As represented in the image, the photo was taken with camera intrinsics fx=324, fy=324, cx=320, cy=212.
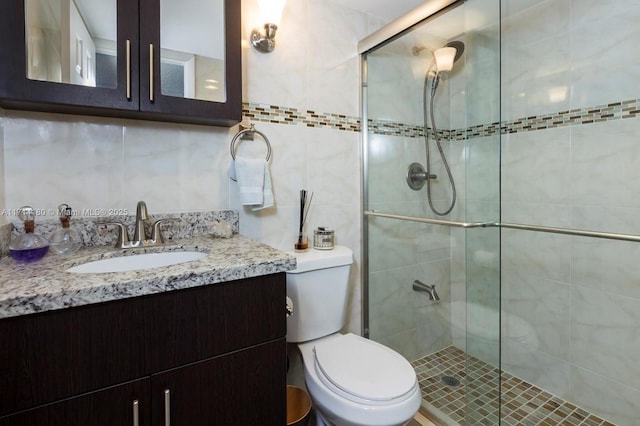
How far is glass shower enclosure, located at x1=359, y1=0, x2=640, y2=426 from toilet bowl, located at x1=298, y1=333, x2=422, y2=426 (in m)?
0.42

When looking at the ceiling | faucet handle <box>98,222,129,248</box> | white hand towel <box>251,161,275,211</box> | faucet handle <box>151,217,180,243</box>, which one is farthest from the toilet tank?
the ceiling

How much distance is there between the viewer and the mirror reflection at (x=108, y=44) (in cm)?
97

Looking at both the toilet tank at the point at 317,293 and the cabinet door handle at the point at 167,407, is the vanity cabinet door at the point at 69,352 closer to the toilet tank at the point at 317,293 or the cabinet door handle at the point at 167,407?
the cabinet door handle at the point at 167,407

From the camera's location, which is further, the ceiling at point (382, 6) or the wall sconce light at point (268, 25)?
the ceiling at point (382, 6)

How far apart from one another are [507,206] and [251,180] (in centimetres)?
146

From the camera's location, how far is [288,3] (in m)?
1.58

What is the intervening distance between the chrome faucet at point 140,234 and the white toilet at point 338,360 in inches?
21.1

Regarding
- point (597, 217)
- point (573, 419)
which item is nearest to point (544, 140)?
point (597, 217)

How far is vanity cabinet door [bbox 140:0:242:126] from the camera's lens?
3.56 ft

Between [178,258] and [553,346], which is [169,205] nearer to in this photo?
[178,258]

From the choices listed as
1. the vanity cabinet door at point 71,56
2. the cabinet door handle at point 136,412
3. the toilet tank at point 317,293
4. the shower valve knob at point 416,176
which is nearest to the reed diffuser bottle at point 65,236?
the vanity cabinet door at point 71,56

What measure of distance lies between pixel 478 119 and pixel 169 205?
50.4 inches

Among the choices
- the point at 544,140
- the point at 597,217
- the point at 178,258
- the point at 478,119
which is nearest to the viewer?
the point at 178,258

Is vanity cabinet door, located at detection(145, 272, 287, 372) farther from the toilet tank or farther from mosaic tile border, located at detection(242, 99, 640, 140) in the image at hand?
mosaic tile border, located at detection(242, 99, 640, 140)
